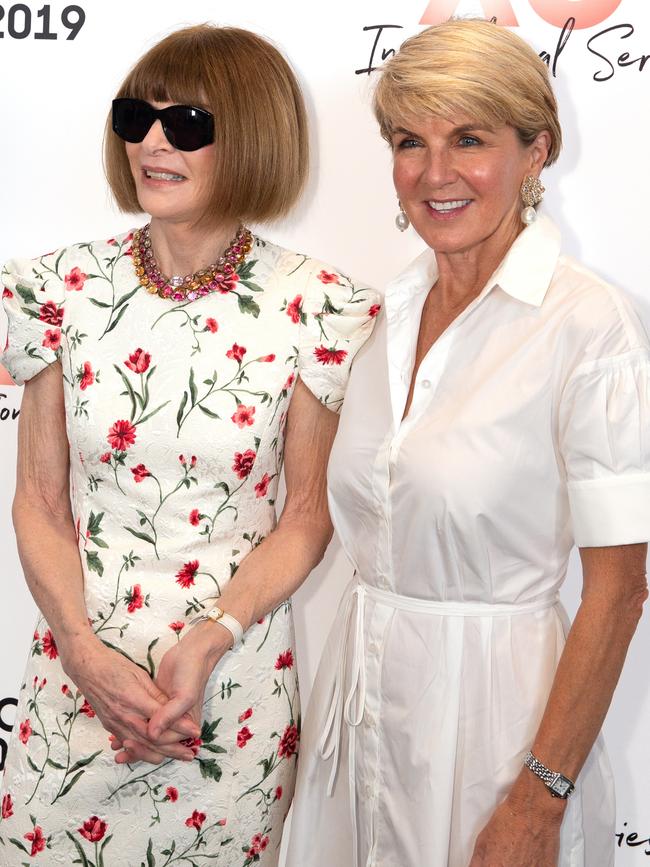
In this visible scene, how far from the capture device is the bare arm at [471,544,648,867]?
135 cm

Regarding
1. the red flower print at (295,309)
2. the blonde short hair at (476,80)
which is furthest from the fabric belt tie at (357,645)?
the blonde short hair at (476,80)

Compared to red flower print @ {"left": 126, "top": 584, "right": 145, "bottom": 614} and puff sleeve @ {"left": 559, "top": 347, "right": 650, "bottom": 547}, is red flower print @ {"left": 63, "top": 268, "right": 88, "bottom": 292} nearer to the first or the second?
red flower print @ {"left": 126, "top": 584, "right": 145, "bottom": 614}

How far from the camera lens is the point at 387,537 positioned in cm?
150

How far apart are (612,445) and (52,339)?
77cm

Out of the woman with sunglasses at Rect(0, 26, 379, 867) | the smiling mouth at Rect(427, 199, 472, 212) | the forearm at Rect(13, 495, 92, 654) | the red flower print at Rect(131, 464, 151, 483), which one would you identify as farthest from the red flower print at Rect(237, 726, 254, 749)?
the smiling mouth at Rect(427, 199, 472, 212)

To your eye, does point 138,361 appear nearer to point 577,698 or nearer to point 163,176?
point 163,176

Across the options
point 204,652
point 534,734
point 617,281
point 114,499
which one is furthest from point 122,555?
point 617,281

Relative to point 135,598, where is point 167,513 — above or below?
above

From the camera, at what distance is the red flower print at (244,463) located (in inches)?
62.7

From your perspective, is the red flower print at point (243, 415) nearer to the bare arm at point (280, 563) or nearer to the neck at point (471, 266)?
the bare arm at point (280, 563)

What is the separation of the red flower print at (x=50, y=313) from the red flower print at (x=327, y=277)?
1.18 feet

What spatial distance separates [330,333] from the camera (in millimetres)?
1640

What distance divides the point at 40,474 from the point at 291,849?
625 millimetres

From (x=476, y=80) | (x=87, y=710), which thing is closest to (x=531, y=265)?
(x=476, y=80)
